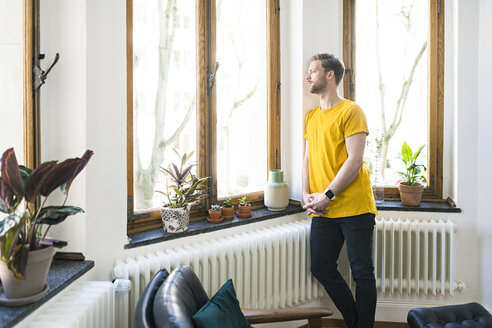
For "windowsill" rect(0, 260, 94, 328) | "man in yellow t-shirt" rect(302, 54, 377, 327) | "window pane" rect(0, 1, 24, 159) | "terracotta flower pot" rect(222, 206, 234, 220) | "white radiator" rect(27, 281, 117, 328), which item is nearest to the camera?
"windowsill" rect(0, 260, 94, 328)

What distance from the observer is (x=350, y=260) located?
2357mm

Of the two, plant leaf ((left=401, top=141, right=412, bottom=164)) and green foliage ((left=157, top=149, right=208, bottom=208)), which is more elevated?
plant leaf ((left=401, top=141, right=412, bottom=164))

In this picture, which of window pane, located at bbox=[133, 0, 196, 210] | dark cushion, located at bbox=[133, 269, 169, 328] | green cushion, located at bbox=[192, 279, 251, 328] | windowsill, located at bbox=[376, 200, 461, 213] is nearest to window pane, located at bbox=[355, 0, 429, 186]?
windowsill, located at bbox=[376, 200, 461, 213]

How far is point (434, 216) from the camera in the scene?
2.80m

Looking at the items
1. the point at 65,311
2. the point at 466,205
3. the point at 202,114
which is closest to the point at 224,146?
the point at 202,114

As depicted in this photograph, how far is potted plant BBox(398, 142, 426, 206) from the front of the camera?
9.29ft

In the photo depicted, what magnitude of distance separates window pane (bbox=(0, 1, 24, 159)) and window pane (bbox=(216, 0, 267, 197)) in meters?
1.23

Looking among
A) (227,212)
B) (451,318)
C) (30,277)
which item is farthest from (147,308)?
(451,318)

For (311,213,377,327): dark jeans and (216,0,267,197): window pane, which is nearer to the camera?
(311,213,377,327): dark jeans

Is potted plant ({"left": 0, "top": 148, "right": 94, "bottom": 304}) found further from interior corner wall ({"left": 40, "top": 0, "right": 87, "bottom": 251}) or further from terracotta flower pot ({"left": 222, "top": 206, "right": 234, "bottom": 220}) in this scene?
terracotta flower pot ({"left": 222, "top": 206, "right": 234, "bottom": 220})

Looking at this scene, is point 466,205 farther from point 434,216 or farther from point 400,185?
point 400,185

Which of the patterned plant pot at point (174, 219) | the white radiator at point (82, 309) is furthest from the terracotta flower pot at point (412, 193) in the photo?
the white radiator at point (82, 309)

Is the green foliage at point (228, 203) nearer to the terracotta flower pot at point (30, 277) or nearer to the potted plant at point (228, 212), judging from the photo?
the potted plant at point (228, 212)

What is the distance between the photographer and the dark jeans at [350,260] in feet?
7.61
